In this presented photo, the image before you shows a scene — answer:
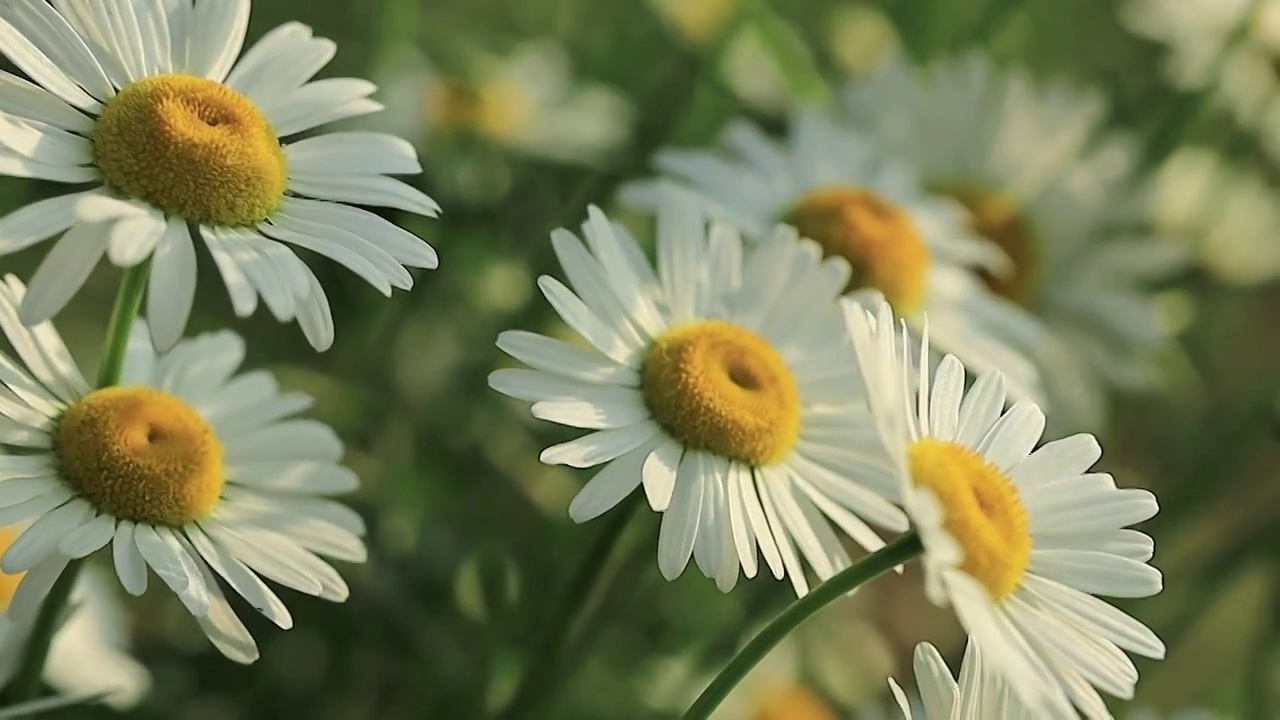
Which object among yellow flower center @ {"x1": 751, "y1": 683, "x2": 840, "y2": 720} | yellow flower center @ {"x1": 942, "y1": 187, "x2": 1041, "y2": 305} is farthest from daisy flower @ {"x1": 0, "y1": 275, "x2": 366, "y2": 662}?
yellow flower center @ {"x1": 942, "y1": 187, "x2": 1041, "y2": 305}

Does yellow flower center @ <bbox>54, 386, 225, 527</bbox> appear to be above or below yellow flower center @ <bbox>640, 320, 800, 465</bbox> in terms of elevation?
below

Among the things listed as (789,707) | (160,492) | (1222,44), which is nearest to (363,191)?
(160,492)

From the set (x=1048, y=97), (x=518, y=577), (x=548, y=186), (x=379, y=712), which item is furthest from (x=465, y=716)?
(x=1048, y=97)

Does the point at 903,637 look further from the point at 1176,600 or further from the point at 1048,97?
the point at 1048,97

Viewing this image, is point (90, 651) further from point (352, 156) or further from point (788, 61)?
point (788, 61)

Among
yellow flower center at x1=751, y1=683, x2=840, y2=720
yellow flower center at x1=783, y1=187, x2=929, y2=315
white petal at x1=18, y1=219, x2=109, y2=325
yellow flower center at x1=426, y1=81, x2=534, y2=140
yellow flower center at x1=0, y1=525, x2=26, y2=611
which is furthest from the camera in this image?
yellow flower center at x1=426, y1=81, x2=534, y2=140

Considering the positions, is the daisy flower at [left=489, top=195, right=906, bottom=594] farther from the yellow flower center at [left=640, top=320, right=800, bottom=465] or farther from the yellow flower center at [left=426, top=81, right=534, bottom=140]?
the yellow flower center at [left=426, top=81, right=534, bottom=140]
